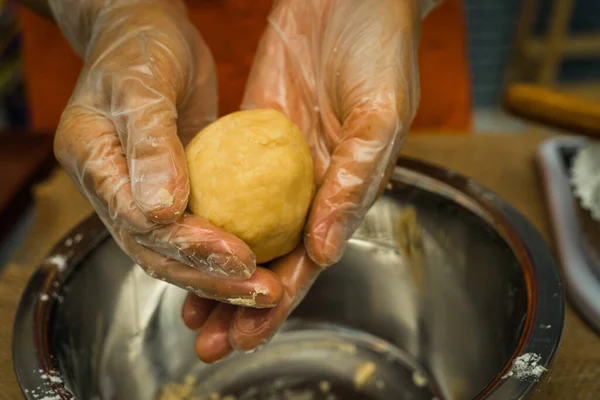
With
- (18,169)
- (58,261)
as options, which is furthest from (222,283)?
(18,169)

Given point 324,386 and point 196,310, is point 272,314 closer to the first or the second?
point 196,310

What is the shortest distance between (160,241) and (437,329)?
0.44m

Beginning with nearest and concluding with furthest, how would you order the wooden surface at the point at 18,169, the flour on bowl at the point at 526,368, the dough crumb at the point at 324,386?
the flour on bowl at the point at 526,368 → the dough crumb at the point at 324,386 → the wooden surface at the point at 18,169

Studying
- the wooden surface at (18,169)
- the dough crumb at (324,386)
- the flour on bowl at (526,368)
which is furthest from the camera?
the wooden surface at (18,169)

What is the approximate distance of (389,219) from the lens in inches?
36.2

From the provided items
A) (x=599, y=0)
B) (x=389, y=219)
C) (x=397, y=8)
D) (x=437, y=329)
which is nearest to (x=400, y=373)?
(x=437, y=329)

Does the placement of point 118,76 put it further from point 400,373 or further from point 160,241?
point 400,373

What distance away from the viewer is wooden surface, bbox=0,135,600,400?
768 millimetres

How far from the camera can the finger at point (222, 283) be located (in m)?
0.62

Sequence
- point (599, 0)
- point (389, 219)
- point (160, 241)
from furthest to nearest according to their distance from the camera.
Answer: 1. point (599, 0)
2. point (389, 219)
3. point (160, 241)

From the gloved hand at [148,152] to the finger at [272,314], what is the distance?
0.12 ft

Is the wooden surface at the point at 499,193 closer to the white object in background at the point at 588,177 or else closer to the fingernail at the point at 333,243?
the white object in background at the point at 588,177

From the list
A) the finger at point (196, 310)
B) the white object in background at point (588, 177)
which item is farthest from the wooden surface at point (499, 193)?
the finger at point (196, 310)

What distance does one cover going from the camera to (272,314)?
68cm
